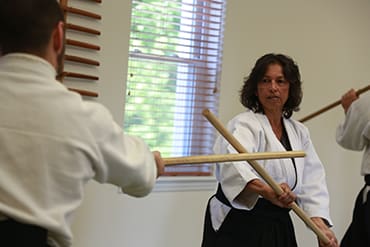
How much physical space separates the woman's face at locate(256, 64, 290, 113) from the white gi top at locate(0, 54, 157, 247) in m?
1.18

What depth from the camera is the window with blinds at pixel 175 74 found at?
2725 millimetres

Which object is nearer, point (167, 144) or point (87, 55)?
point (87, 55)

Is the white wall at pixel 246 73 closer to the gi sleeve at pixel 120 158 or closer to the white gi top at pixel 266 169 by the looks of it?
the white gi top at pixel 266 169

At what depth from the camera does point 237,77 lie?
3.00 m

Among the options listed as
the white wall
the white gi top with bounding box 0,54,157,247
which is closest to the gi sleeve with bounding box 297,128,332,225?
the white wall

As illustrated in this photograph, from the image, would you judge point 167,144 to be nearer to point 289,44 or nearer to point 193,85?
point 193,85

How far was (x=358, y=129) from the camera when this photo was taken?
2.55m

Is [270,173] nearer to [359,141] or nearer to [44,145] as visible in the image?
[359,141]

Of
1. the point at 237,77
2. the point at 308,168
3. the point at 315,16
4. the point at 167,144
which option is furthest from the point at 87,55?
the point at 315,16

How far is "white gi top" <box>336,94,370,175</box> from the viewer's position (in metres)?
2.50

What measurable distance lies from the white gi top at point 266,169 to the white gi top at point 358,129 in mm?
335

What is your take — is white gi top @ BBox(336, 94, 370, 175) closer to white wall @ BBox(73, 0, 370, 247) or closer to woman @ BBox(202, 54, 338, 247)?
woman @ BBox(202, 54, 338, 247)

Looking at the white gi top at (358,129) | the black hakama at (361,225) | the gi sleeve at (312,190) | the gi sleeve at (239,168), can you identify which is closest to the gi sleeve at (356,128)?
the white gi top at (358,129)

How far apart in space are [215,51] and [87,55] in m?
0.79
